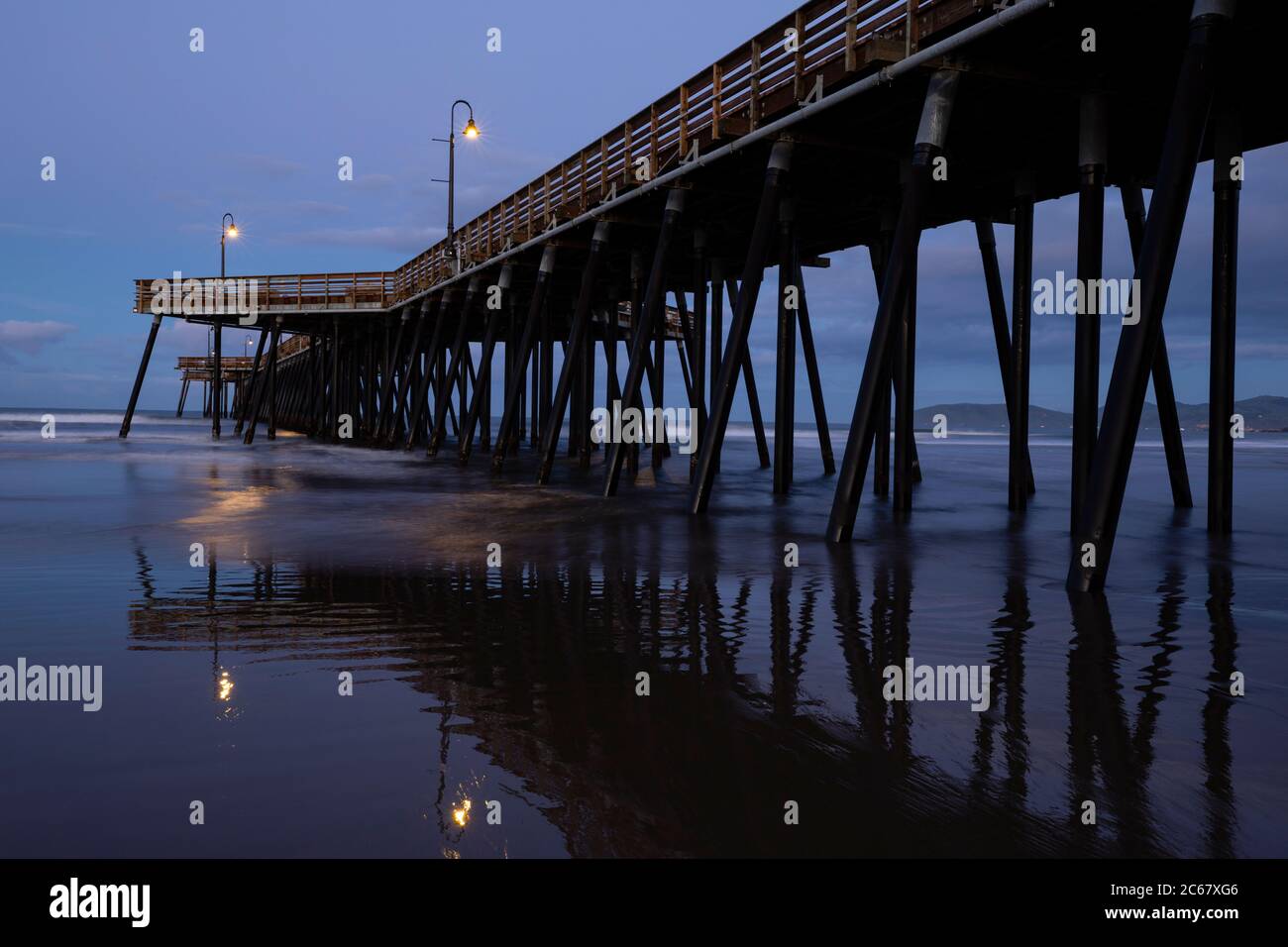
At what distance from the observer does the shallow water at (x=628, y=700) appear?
11.4ft

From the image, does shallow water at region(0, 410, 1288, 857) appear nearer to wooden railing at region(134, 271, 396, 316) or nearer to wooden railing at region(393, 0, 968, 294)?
wooden railing at region(393, 0, 968, 294)

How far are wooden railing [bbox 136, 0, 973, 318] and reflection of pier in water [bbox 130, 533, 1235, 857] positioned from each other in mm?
6645

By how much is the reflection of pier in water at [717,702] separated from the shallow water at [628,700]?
2 centimetres

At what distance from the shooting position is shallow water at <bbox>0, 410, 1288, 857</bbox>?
137 inches

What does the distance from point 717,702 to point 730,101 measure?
12.3 metres

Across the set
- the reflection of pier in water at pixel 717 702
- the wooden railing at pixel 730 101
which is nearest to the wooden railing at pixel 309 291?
the wooden railing at pixel 730 101

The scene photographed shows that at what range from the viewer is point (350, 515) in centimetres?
1395

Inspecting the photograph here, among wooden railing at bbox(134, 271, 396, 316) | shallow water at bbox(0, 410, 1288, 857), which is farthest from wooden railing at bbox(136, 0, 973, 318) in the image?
wooden railing at bbox(134, 271, 396, 316)

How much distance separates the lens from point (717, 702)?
197 inches

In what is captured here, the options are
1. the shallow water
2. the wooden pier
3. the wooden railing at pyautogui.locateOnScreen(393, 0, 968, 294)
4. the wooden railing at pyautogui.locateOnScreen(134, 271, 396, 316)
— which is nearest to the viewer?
the shallow water

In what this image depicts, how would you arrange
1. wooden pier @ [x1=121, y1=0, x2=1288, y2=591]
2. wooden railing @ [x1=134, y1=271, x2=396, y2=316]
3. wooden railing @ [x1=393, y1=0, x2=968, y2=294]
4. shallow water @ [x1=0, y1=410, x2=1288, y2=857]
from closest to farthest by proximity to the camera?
1. shallow water @ [x1=0, y1=410, x2=1288, y2=857]
2. wooden pier @ [x1=121, y1=0, x2=1288, y2=591]
3. wooden railing @ [x1=393, y1=0, x2=968, y2=294]
4. wooden railing @ [x1=134, y1=271, x2=396, y2=316]

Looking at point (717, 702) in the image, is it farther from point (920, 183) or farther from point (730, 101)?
point (730, 101)

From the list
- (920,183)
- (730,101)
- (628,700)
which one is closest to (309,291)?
(730,101)
